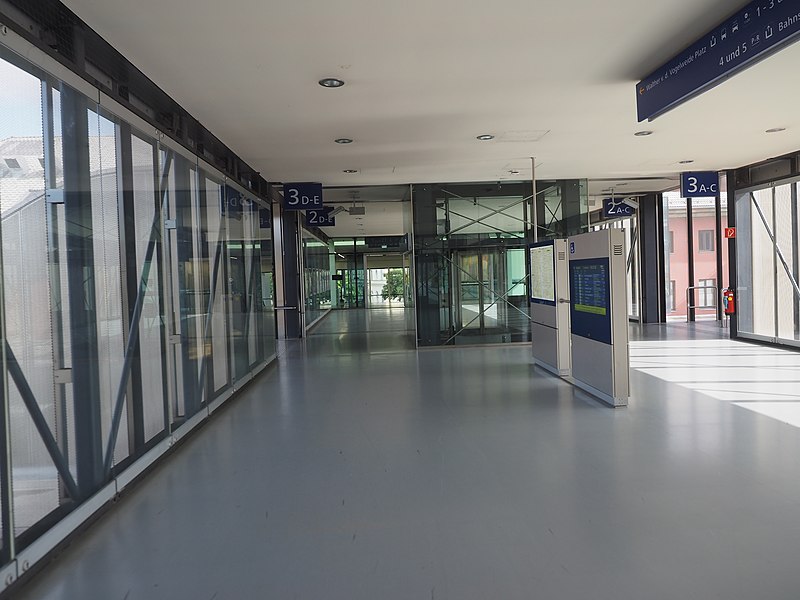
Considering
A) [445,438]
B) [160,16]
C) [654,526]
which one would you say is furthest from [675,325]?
[160,16]

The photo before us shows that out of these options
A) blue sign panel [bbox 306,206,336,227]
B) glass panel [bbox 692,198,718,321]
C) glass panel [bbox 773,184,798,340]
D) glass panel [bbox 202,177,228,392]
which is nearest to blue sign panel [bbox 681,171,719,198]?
glass panel [bbox 773,184,798,340]

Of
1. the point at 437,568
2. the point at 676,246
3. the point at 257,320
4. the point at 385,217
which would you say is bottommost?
the point at 437,568

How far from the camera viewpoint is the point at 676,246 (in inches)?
739

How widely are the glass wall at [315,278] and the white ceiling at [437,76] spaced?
737 centimetres

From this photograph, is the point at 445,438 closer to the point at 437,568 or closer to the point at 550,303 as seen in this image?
the point at 437,568

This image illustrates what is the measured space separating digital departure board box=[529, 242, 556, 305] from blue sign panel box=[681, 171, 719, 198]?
4.36m

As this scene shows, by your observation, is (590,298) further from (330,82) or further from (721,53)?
(330,82)

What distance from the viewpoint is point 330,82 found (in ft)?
18.9

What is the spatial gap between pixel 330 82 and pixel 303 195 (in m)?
6.21

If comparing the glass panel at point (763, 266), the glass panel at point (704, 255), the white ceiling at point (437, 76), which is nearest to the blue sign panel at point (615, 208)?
the glass panel at point (704, 255)

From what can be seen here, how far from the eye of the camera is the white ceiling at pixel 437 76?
436 centimetres

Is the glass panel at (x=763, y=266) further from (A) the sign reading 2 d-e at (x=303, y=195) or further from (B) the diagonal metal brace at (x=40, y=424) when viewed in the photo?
(B) the diagonal metal brace at (x=40, y=424)

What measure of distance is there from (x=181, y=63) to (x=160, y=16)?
0.94 m

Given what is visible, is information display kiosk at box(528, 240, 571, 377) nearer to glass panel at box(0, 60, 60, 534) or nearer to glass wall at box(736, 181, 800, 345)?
glass wall at box(736, 181, 800, 345)
